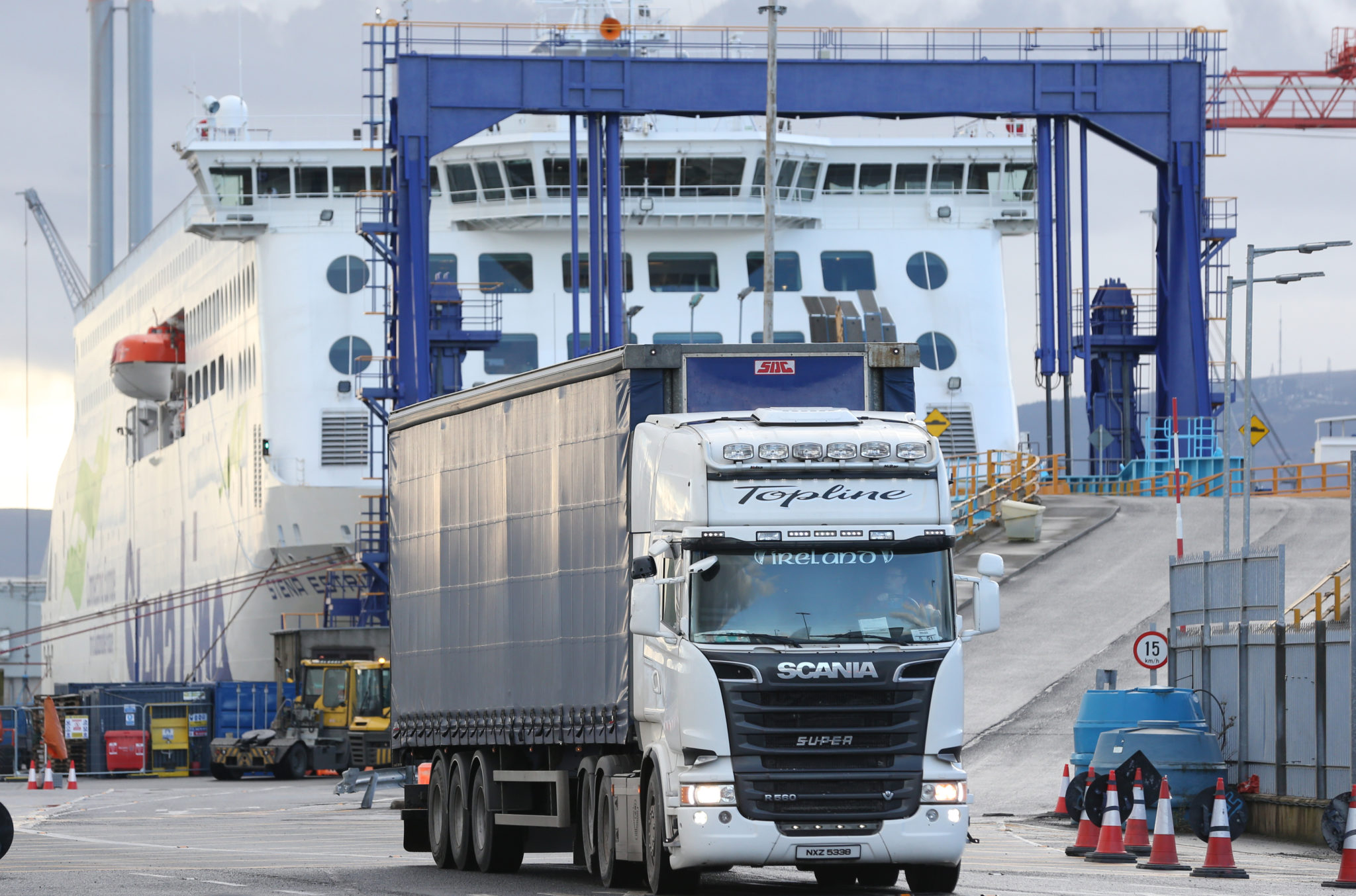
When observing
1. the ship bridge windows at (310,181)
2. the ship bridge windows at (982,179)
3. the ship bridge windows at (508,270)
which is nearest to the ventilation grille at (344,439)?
the ship bridge windows at (508,270)

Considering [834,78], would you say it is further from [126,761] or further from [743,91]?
[126,761]

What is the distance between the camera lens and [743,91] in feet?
146

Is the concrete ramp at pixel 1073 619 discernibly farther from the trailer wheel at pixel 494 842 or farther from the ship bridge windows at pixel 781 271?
the trailer wheel at pixel 494 842

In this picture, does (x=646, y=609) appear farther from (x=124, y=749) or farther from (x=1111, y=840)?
(x=124, y=749)

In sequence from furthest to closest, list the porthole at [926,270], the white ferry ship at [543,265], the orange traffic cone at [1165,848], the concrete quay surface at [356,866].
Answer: the porthole at [926,270] < the white ferry ship at [543,265] < the orange traffic cone at [1165,848] < the concrete quay surface at [356,866]

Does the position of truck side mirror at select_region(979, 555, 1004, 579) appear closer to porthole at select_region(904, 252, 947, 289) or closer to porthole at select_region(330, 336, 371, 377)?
porthole at select_region(330, 336, 371, 377)

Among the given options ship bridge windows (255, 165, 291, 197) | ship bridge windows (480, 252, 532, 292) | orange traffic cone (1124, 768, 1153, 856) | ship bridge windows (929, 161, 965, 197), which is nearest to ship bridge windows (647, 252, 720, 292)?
ship bridge windows (480, 252, 532, 292)

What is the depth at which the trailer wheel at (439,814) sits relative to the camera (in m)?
18.7

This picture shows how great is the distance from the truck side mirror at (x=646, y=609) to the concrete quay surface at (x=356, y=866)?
6.98 feet

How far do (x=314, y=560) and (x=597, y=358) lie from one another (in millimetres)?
35606

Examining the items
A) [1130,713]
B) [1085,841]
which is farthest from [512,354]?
[1085,841]

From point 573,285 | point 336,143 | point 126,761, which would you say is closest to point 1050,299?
point 573,285

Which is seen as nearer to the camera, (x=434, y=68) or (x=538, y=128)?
(x=434, y=68)

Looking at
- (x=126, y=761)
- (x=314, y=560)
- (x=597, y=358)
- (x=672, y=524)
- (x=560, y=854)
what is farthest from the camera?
(x=314, y=560)
